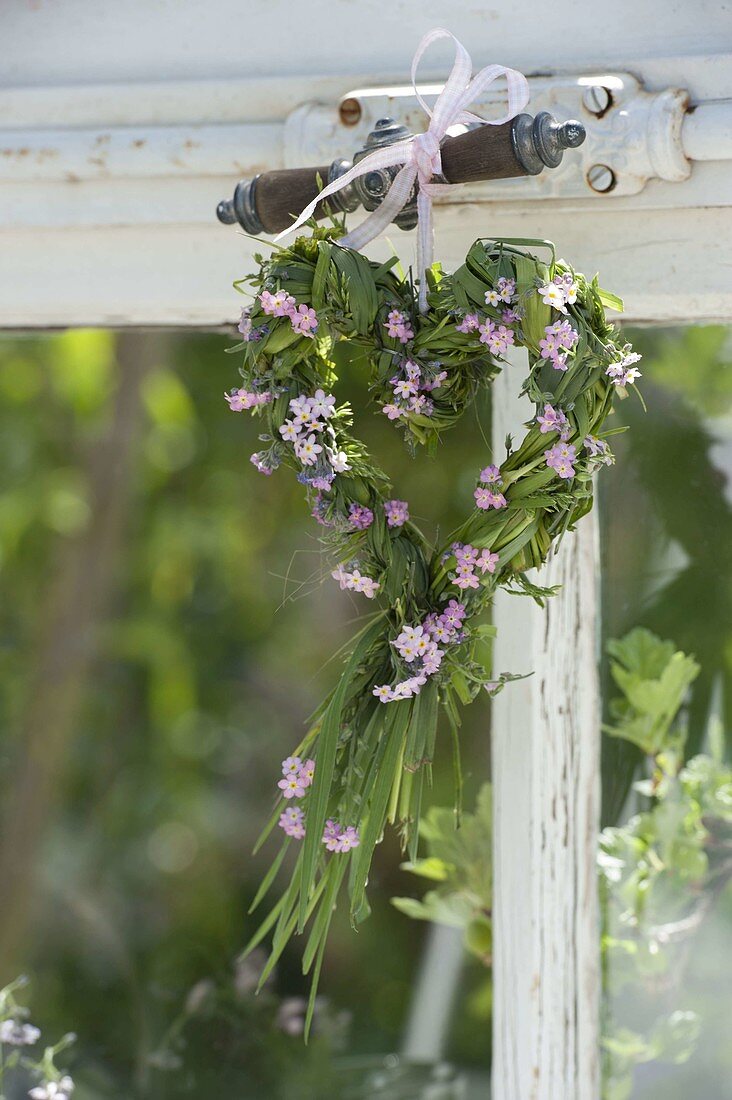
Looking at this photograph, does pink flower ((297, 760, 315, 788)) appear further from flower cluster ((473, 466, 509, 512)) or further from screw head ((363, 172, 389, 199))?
screw head ((363, 172, 389, 199))

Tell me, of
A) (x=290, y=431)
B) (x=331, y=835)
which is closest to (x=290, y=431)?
(x=290, y=431)

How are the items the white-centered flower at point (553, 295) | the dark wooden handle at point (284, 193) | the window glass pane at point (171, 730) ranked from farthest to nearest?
1. the window glass pane at point (171, 730)
2. the dark wooden handle at point (284, 193)
3. the white-centered flower at point (553, 295)

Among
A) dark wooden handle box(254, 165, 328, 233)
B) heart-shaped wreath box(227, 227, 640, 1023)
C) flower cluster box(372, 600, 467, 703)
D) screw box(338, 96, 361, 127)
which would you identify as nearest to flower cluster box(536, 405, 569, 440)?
heart-shaped wreath box(227, 227, 640, 1023)

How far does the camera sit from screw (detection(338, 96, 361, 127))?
0.79m

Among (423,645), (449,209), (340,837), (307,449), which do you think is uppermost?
(449,209)

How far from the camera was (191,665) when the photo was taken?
1522 mm

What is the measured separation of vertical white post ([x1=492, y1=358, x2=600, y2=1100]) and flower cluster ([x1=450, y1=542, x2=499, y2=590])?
21cm

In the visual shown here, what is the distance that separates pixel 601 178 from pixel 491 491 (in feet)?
0.90

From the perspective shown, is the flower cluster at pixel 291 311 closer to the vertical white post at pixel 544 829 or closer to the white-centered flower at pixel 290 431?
the white-centered flower at pixel 290 431

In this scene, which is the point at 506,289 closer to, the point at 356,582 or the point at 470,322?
the point at 470,322

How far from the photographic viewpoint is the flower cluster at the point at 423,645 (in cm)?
60

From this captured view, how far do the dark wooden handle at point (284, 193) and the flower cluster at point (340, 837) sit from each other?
14.8 inches

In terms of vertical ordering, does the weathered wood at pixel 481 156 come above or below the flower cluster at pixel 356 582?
above

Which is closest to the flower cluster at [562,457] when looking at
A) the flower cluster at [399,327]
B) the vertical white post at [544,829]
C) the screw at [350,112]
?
the flower cluster at [399,327]
